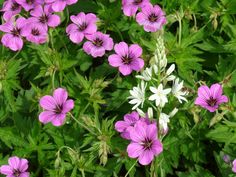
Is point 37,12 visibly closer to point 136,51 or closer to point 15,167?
point 136,51

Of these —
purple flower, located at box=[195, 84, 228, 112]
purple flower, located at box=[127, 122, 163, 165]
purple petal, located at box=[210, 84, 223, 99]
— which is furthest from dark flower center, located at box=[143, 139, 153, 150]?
purple petal, located at box=[210, 84, 223, 99]

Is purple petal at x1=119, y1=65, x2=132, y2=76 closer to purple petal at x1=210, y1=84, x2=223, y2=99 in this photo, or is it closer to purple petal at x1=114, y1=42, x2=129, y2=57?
purple petal at x1=114, y1=42, x2=129, y2=57

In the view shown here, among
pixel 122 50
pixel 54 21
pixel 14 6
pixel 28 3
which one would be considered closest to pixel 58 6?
pixel 54 21

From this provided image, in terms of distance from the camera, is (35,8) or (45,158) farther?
(35,8)

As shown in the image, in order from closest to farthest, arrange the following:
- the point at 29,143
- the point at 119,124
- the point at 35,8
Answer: the point at 119,124 < the point at 29,143 < the point at 35,8

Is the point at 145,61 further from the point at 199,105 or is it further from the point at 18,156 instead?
the point at 18,156

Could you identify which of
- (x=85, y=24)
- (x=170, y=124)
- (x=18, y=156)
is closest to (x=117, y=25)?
(x=85, y=24)
